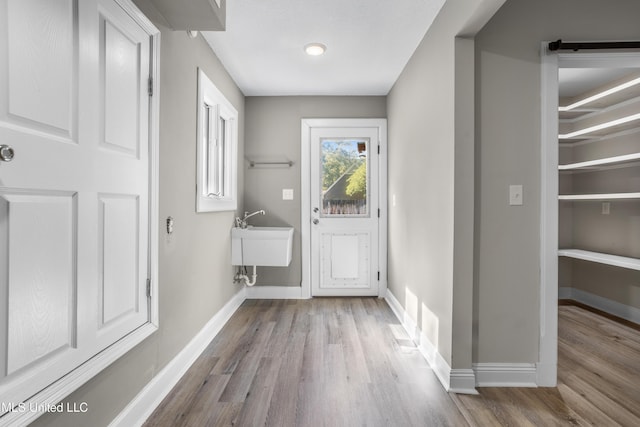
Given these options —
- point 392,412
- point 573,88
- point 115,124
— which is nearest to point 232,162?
point 115,124

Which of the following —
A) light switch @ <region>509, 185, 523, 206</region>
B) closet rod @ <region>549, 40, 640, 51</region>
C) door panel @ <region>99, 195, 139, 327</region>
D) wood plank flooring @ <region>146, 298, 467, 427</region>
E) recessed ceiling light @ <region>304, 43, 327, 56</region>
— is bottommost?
wood plank flooring @ <region>146, 298, 467, 427</region>

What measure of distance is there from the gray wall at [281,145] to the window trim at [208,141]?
416 millimetres

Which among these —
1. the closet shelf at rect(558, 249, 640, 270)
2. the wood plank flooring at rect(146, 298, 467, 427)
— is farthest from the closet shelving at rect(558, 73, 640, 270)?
the wood plank flooring at rect(146, 298, 467, 427)

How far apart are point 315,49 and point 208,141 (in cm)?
115

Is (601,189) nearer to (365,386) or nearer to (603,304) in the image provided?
(603,304)

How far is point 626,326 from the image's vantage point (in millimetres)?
3025

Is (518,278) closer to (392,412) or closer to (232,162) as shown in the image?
(392,412)

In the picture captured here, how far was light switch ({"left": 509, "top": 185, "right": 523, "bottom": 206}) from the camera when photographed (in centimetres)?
199

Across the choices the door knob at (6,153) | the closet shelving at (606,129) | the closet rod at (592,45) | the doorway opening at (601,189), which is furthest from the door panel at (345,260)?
the door knob at (6,153)

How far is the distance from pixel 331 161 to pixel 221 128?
1.27 metres

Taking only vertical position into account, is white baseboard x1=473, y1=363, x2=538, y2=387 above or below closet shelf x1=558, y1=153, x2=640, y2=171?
below

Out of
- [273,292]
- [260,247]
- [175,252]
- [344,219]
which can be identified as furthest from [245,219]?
[175,252]

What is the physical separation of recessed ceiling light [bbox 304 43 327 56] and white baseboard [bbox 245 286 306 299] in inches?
95.9

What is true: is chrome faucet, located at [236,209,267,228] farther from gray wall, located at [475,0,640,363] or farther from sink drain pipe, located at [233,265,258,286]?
gray wall, located at [475,0,640,363]
